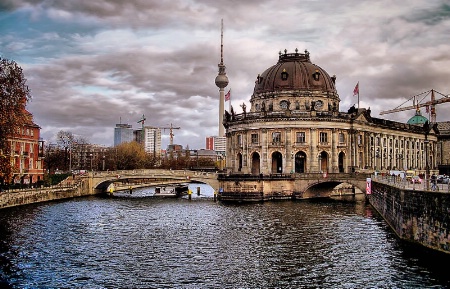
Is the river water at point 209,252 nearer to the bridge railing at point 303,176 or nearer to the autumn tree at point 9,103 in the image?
the autumn tree at point 9,103

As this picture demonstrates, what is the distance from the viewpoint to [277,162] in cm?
11294

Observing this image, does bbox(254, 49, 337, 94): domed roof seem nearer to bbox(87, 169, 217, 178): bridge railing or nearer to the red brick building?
bbox(87, 169, 217, 178): bridge railing

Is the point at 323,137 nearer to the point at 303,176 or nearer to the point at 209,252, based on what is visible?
the point at 303,176

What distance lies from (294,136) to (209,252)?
65856 mm

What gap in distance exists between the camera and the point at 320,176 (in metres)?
97.4

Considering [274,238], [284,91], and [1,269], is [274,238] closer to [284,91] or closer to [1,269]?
[1,269]

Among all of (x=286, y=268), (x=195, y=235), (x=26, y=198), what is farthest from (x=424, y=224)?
(x=26, y=198)

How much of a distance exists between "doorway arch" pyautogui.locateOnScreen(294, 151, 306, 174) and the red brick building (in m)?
54.9

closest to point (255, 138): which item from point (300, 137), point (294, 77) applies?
point (300, 137)

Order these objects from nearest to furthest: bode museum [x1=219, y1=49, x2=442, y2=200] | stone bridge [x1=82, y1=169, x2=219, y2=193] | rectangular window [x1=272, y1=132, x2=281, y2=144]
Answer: bode museum [x1=219, y1=49, x2=442, y2=200] < stone bridge [x1=82, y1=169, x2=219, y2=193] < rectangular window [x1=272, y1=132, x2=281, y2=144]

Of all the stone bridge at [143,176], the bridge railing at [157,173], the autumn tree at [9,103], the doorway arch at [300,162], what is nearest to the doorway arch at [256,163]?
the doorway arch at [300,162]

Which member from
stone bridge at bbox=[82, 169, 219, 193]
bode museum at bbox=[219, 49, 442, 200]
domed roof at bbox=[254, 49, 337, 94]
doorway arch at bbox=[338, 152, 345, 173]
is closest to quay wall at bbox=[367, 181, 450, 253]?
bode museum at bbox=[219, 49, 442, 200]

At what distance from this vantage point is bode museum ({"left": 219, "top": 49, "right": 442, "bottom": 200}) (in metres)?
97.4

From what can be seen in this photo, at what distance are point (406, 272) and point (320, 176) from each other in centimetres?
6168
